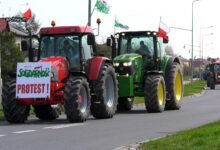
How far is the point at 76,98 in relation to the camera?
1886cm

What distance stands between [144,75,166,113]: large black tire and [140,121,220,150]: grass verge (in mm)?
9591

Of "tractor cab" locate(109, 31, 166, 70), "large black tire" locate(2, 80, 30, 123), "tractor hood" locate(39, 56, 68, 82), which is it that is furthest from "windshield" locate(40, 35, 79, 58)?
"tractor cab" locate(109, 31, 166, 70)

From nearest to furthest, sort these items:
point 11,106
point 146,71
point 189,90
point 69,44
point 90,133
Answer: point 90,133
point 11,106
point 69,44
point 146,71
point 189,90

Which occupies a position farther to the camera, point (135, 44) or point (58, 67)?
point (135, 44)

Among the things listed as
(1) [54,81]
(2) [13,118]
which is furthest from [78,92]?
(2) [13,118]

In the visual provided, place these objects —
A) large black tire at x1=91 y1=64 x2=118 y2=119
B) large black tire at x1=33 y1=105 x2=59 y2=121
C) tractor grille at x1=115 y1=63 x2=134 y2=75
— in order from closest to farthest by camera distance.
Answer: large black tire at x1=91 y1=64 x2=118 y2=119 < large black tire at x1=33 y1=105 x2=59 y2=121 < tractor grille at x1=115 y1=63 x2=134 y2=75

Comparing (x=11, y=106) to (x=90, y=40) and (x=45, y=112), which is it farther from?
(x=90, y=40)

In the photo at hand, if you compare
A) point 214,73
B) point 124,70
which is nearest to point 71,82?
point 124,70

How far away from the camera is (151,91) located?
24.2 metres

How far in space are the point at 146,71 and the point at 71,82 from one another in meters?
6.88

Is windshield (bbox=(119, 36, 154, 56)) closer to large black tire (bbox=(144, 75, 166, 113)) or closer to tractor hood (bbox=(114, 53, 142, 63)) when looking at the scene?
tractor hood (bbox=(114, 53, 142, 63))

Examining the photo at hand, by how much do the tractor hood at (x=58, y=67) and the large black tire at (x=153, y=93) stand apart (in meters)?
5.05

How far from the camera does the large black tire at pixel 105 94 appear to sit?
20.7 meters

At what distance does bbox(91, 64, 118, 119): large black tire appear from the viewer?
20672 millimetres
